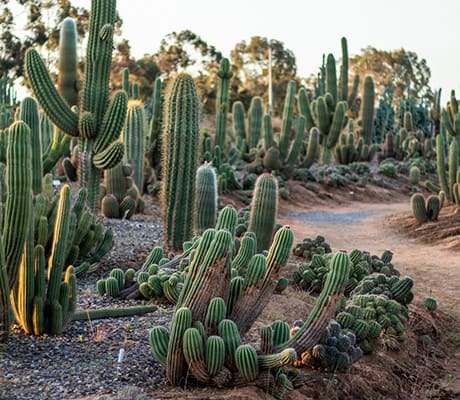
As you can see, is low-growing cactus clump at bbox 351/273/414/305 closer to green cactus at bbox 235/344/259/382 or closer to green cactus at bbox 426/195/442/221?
green cactus at bbox 235/344/259/382

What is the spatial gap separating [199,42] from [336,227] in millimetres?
28070

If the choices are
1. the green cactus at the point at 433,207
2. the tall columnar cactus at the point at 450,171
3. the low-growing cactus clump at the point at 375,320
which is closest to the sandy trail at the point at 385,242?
the green cactus at the point at 433,207

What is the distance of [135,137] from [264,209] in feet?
14.9

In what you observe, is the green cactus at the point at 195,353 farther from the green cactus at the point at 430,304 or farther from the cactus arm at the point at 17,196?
the green cactus at the point at 430,304

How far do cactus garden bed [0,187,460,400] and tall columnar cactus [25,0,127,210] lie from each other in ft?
3.91

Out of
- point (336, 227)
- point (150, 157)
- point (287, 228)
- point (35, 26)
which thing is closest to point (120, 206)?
point (150, 157)

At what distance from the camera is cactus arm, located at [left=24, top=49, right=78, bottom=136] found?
9.73m

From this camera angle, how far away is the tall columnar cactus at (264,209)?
29.8 ft

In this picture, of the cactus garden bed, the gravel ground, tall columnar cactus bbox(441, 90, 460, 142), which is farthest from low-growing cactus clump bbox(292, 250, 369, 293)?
tall columnar cactus bbox(441, 90, 460, 142)

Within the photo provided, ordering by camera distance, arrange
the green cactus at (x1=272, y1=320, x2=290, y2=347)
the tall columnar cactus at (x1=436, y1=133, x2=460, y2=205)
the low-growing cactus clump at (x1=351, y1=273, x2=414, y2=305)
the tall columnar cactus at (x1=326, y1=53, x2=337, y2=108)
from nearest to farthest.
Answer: the green cactus at (x1=272, y1=320, x2=290, y2=347)
the low-growing cactus clump at (x1=351, y1=273, x2=414, y2=305)
the tall columnar cactus at (x1=436, y1=133, x2=460, y2=205)
the tall columnar cactus at (x1=326, y1=53, x2=337, y2=108)

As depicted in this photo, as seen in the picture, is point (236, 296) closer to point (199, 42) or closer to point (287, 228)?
point (287, 228)

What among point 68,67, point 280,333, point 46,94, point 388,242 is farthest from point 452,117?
point 280,333

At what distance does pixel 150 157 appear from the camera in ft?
50.3

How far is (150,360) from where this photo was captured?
5.05 meters
